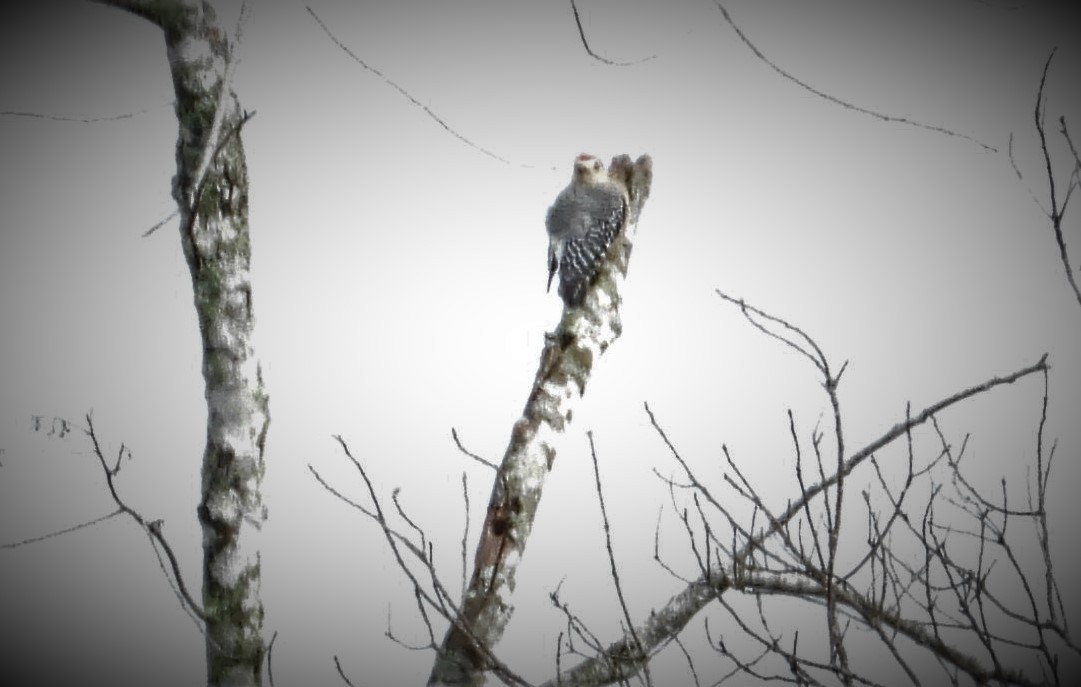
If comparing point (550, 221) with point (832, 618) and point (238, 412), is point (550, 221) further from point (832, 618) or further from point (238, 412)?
point (832, 618)

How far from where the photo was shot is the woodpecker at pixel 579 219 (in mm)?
4762

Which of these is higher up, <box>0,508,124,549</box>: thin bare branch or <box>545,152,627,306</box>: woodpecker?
<box>545,152,627,306</box>: woodpecker

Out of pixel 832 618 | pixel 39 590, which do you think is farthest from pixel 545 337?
pixel 39 590

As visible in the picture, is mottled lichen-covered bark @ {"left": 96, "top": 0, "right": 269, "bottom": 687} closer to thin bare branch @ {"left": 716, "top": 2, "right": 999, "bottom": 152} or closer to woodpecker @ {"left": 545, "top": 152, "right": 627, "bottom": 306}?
thin bare branch @ {"left": 716, "top": 2, "right": 999, "bottom": 152}

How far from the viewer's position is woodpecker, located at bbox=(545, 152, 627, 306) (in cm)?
476

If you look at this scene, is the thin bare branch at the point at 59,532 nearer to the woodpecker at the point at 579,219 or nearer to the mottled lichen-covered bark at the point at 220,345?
the mottled lichen-covered bark at the point at 220,345

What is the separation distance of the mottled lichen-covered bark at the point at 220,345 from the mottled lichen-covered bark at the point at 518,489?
499 millimetres

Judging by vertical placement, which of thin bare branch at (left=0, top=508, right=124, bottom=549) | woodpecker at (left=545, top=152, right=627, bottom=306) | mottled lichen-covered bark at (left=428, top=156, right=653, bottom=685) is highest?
woodpecker at (left=545, top=152, right=627, bottom=306)

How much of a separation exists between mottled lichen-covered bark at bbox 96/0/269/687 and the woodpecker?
295 centimetres

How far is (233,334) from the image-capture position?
1.60 meters

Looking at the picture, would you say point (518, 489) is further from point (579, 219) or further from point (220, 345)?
point (579, 219)

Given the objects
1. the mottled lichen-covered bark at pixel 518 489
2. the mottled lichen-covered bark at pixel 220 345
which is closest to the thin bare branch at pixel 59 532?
the mottled lichen-covered bark at pixel 220 345

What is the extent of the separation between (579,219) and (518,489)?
13.9 ft

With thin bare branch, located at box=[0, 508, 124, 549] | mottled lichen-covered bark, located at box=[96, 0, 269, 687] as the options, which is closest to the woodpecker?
mottled lichen-covered bark, located at box=[96, 0, 269, 687]
